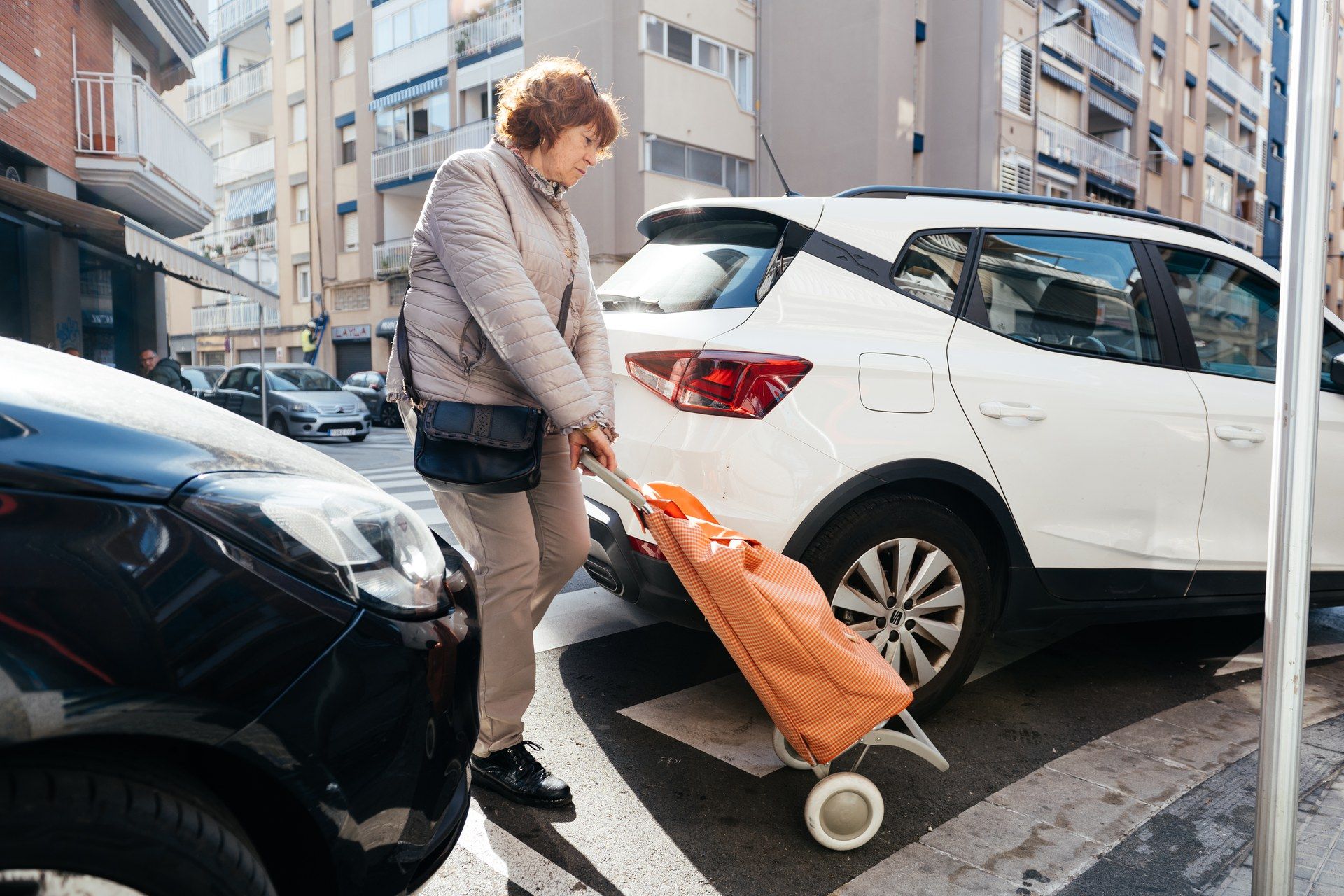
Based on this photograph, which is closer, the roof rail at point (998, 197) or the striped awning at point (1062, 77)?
the roof rail at point (998, 197)

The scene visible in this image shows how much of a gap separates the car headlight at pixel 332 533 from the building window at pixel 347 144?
31.4 metres

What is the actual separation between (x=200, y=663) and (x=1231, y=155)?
44510mm

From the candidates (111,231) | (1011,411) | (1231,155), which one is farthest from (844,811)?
(1231,155)

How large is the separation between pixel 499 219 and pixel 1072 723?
2.44 metres

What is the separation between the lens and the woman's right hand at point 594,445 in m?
2.46

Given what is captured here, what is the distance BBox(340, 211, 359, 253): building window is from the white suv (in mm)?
29087

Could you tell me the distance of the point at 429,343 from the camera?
8.13 feet

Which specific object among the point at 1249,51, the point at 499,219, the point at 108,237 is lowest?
the point at 499,219

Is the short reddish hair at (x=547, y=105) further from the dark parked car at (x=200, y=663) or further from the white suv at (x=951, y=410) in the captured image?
the dark parked car at (x=200, y=663)

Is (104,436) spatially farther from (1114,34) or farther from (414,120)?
(1114,34)

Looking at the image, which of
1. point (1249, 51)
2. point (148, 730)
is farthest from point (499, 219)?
point (1249, 51)

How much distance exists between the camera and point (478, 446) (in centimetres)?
245

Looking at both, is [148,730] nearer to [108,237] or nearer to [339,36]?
[108,237]

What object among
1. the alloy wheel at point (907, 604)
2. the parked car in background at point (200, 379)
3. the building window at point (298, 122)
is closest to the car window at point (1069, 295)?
the alloy wheel at point (907, 604)
